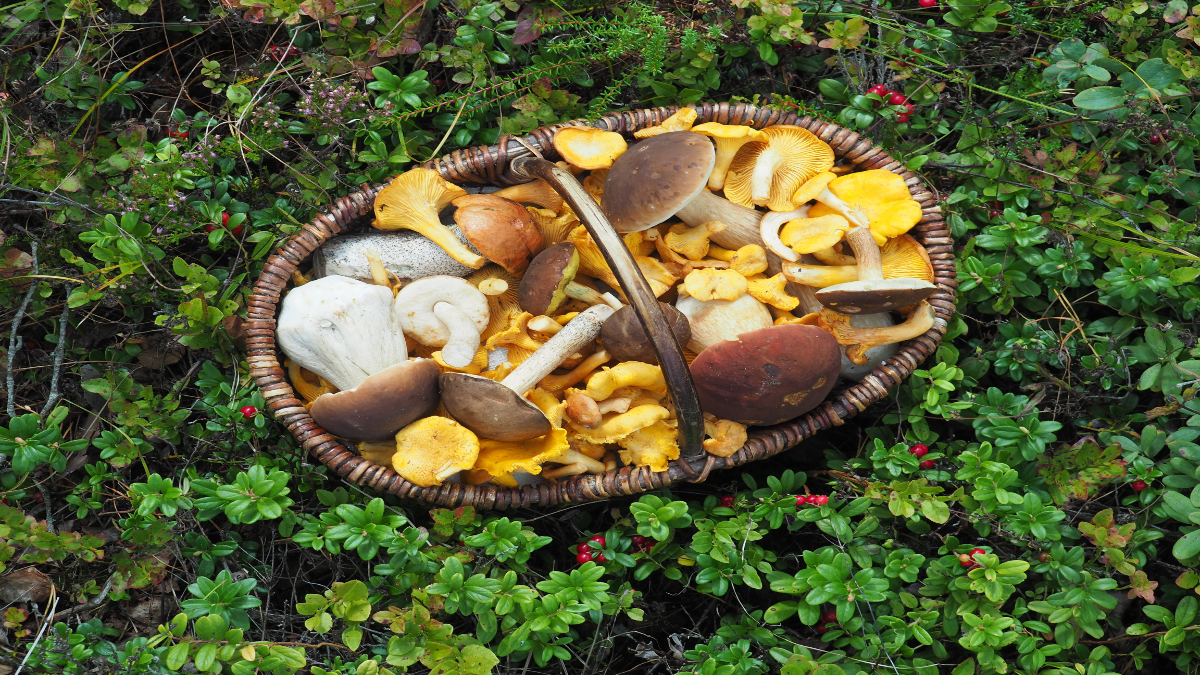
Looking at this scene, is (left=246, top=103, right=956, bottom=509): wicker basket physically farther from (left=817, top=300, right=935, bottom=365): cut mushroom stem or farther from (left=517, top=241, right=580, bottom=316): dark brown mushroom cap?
(left=517, top=241, right=580, bottom=316): dark brown mushroom cap

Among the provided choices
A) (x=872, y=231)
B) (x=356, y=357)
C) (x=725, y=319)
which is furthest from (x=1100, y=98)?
(x=356, y=357)

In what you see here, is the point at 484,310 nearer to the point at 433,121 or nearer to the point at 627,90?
the point at 433,121

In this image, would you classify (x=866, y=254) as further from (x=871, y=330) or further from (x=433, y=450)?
(x=433, y=450)

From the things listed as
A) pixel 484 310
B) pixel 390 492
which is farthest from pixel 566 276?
pixel 390 492

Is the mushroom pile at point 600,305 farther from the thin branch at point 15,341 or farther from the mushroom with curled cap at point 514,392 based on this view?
the thin branch at point 15,341

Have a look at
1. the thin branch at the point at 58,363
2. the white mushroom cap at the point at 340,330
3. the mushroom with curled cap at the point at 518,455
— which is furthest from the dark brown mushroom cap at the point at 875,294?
the thin branch at the point at 58,363

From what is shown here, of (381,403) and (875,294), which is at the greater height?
(875,294)
